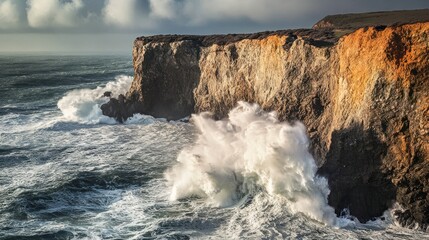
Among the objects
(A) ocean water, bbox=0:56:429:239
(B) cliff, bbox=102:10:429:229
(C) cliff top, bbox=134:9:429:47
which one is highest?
(C) cliff top, bbox=134:9:429:47

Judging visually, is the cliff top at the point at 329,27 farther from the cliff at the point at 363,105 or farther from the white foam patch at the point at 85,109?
the white foam patch at the point at 85,109

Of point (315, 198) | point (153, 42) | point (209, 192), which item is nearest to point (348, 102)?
point (315, 198)

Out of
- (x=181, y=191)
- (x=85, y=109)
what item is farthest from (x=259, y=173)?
(x=85, y=109)

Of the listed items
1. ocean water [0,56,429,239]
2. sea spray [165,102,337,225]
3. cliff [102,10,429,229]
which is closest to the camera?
ocean water [0,56,429,239]

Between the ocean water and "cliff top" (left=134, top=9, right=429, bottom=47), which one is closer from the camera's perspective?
the ocean water

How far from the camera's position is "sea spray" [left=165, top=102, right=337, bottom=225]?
1554 centimetres

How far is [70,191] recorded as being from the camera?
1823cm

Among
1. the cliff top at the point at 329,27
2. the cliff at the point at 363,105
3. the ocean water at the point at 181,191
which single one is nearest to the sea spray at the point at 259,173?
the ocean water at the point at 181,191

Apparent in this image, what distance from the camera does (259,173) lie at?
674 inches

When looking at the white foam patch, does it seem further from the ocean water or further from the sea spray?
the sea spray

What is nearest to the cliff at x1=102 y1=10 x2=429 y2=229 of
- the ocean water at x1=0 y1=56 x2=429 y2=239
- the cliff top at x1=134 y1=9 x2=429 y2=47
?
the ocean water at x1=0 y1=56 x2=429 y2=239

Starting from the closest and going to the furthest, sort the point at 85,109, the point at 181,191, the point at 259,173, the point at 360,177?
the point at 360,177 < the point at 259,173 < the point at 181,191 < the point at 85,109

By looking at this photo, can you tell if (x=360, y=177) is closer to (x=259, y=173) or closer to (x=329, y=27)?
(x=259, y=173)

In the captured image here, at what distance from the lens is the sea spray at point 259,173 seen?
15539 millimetres
